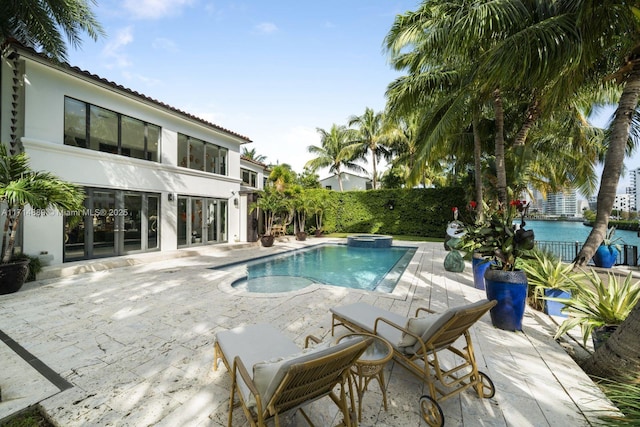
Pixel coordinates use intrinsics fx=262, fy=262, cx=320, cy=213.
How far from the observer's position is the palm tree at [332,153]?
29.1 meters

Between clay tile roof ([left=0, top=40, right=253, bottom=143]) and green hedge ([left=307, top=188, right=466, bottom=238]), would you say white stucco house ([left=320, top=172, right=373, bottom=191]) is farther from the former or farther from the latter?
clay tile roof ([left=0, top=40, right=253, bottom=143])

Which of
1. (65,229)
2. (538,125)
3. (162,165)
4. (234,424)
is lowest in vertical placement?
(234,424)

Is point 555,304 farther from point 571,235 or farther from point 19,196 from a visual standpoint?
point 571,235

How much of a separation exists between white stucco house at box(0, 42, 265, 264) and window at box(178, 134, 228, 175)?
0.05 metres

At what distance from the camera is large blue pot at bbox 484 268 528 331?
4164 mm

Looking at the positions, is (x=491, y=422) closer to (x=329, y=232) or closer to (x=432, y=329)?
(x=432, y=329)

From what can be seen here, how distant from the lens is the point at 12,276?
6086 millimetres

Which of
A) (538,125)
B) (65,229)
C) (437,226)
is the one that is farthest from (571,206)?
(65,229)

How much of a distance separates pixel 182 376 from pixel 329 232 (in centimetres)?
1929

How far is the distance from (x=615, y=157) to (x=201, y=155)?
14929 millimetres

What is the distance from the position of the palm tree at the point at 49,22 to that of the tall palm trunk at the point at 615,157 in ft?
45.5

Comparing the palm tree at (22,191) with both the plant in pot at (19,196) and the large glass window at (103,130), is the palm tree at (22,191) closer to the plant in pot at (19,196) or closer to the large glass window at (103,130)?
the plant in pot at (19,196)

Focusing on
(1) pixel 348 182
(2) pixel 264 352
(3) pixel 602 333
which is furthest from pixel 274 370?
(1) pixel 348 182

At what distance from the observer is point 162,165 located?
11500 millimetres
